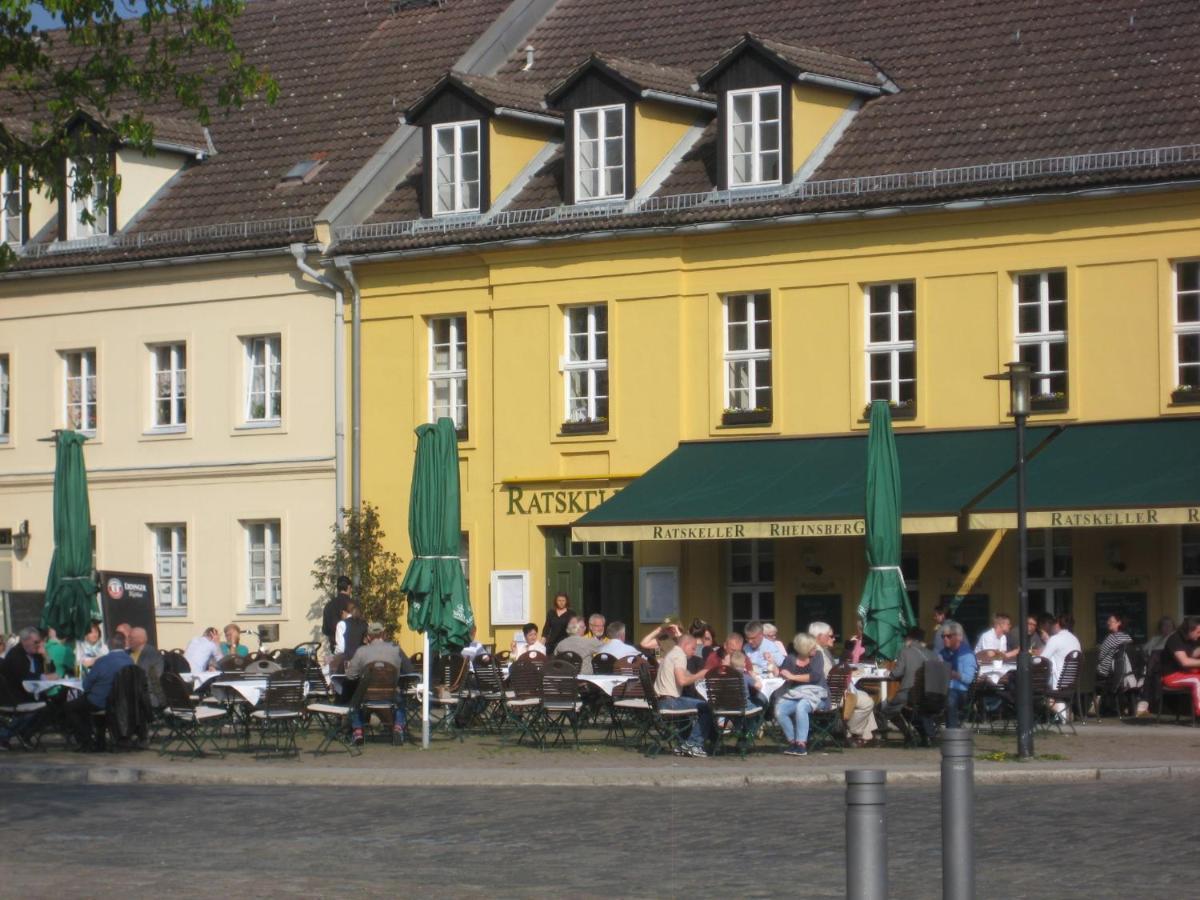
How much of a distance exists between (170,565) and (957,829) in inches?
1141

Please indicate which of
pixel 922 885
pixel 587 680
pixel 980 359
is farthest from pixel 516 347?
pixel 922 885

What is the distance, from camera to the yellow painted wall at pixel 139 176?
128ft

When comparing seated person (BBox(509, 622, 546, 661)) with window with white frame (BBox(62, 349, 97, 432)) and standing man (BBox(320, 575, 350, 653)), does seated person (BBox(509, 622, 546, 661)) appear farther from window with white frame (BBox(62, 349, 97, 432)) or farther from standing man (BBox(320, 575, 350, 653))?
window with white frame (BBox(62, 349, 97, 432))

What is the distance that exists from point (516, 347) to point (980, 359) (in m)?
7.08

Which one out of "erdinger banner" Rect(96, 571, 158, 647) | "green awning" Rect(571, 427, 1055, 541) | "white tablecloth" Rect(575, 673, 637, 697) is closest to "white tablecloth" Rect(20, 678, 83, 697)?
"erdinger banner" Rect(96, 571, 158, 647)

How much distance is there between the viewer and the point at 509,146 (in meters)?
35.3

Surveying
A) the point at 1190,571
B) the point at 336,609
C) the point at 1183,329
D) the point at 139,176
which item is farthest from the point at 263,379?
the point at 1190,571

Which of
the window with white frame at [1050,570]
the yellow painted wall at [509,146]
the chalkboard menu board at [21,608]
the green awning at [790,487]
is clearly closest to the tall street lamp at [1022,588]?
the green awning at [790,487]

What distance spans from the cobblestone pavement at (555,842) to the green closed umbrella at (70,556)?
745 centimetres

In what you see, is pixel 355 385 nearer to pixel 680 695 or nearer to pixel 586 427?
pixel 586 427

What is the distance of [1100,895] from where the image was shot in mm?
13281

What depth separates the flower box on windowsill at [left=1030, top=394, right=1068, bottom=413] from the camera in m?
30.6

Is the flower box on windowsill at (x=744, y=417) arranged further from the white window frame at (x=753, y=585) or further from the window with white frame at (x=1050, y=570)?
Answer: the window with white frame at (x=1050, y=570)

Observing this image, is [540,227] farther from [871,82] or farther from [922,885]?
[922,885]
